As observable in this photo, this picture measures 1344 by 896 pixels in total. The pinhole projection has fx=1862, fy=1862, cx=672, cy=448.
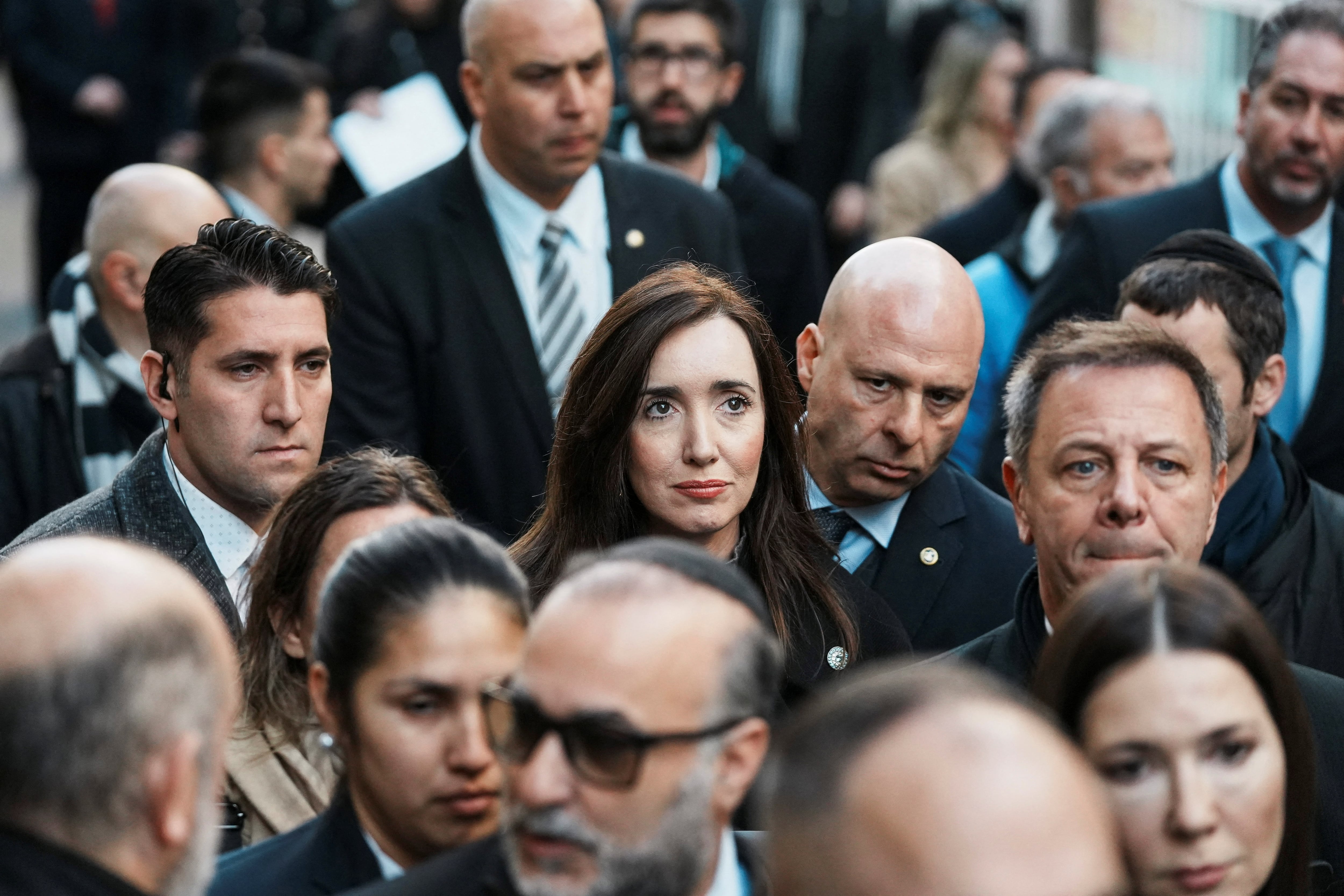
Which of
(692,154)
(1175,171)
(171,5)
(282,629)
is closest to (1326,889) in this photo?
(282,629)

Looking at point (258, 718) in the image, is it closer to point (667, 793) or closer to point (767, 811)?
point (667, 793)

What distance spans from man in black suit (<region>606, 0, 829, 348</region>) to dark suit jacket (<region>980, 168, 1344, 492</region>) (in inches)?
58.4

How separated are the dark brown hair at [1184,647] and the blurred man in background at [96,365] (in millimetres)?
3486

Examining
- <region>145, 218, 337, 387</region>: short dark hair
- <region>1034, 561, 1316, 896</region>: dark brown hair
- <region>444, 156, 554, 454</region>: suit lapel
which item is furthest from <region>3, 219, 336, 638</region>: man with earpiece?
<region>1034, 561, 1316, 896</region>: dark brown hair

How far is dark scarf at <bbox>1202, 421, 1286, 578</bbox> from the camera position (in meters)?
4.78

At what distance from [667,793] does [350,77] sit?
24.2 ft

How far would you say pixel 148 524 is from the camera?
4371mm

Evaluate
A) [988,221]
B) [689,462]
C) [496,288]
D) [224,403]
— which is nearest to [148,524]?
[224,403]

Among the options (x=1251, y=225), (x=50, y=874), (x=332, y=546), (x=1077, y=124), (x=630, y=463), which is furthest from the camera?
(x=1077, y=124)

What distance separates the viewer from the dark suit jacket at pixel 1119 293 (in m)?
5.74

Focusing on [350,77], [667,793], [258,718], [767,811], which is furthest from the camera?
[350,77]

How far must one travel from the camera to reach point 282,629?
3.83m

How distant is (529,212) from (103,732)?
3583mm

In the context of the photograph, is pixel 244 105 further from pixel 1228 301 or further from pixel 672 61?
pixel 1228 301
